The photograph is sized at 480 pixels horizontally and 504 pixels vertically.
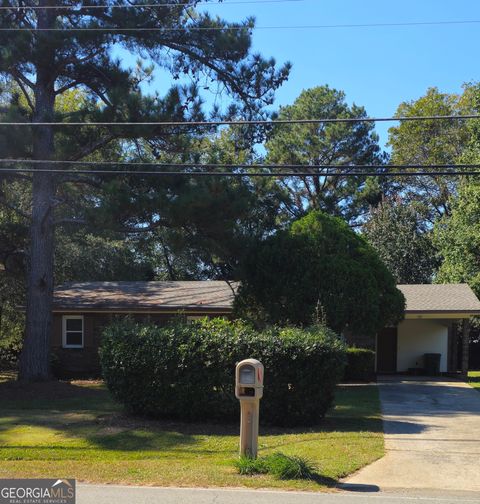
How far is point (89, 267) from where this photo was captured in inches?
1419

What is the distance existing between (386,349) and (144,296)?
10.7 meters

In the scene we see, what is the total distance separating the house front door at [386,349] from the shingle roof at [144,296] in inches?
276

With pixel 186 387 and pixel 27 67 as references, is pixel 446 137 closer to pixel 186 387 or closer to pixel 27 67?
pixel 27 67

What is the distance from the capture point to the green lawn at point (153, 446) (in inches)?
337

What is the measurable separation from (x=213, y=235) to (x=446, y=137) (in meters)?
28.2

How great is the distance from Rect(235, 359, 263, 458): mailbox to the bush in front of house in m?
3.25

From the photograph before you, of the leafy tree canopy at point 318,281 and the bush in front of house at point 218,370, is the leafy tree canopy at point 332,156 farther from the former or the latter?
the bush in front of house at point 218,370

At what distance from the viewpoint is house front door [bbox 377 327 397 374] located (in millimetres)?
27438

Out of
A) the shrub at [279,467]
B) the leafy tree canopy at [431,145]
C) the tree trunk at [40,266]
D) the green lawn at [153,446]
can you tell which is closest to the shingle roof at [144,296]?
the tree trunk at [40,266]

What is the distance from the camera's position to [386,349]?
27594 millimetres

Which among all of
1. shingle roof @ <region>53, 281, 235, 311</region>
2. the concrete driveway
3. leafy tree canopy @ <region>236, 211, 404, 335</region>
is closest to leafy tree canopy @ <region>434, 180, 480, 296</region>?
leafy tree canopy @ <region>236, 211, 404, 335</region>

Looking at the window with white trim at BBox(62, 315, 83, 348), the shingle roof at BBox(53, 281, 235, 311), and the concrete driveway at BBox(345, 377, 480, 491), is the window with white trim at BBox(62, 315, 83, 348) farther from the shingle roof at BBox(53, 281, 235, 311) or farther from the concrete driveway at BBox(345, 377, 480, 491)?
the concrete driveway at BBox(345, 377, 480, 491)

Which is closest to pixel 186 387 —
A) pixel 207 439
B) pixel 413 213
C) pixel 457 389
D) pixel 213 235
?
pixel 207 439

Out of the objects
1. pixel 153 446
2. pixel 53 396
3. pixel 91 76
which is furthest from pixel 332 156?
pixel 153 446
